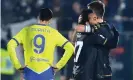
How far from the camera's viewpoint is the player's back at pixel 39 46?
322 inches

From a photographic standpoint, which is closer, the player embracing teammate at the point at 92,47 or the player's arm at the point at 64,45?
the player embracing teammate at the point at 92,47

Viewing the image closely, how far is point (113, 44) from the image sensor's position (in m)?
8.21

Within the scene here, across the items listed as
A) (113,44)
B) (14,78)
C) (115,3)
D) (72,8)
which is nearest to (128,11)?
(115,3)

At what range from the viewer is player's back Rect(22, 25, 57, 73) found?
8.19 metres

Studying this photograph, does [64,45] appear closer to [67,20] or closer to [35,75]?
[35,75]

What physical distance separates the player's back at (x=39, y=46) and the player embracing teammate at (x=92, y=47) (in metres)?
0.35

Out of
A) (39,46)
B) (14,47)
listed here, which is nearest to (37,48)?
(39,46)

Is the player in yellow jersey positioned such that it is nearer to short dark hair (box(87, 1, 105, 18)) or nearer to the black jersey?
the black jersey

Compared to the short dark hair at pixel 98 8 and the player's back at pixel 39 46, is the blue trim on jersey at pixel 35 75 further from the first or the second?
the short dark hair at pixel 98 8

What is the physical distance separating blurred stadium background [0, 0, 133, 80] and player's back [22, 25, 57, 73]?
13.8 ft

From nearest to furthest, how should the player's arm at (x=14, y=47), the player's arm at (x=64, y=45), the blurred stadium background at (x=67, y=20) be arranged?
→ the player's arm at (x=14, y=47), the player's arm at (x=64, y=45), the blurred stadium background at (x=67, y=20)

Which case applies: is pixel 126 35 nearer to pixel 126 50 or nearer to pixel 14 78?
pixel 126 50

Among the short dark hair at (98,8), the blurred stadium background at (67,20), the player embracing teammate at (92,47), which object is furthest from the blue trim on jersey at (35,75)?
the blurred stadium background at (67,20)

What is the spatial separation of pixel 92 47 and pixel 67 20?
5.06 m
